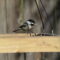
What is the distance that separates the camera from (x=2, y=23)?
6.64 ft

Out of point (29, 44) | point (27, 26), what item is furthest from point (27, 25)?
point (29, 44)

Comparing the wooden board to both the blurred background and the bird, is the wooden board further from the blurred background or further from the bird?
the blurred background

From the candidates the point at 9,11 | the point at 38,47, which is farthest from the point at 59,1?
the point at 38,47

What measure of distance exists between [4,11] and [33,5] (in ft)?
0.74

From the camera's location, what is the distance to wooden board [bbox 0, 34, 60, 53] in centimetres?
129

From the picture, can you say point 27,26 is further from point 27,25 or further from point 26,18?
point 26,18

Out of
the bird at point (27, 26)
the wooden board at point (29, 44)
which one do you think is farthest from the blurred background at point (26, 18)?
the wooden board at point (29, 44)

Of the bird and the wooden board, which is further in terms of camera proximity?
the bird

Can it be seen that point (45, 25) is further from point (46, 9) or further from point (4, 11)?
point (4, 11)

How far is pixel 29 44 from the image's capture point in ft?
4.26

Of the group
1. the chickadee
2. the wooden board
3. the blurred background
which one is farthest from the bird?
the wooden board

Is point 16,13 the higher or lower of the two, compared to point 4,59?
higher

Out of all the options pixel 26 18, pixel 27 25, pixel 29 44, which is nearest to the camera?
pixel 29 44

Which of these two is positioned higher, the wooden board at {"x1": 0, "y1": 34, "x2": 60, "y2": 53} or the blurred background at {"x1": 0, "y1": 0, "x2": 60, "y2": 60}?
the blurred background at {"x1": 0, "y1": 0, "x2": 60, "y2": 60}
